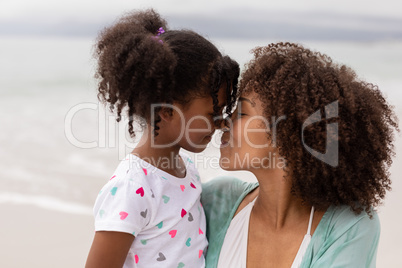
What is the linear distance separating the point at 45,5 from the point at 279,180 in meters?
9.23

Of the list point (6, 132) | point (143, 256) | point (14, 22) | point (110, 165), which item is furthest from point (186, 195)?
point (14, 22)

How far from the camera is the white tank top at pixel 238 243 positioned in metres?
1.82

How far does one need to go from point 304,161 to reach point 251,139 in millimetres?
199

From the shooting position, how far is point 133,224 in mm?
1707

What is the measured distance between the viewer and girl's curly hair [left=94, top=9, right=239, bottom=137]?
1862 mm

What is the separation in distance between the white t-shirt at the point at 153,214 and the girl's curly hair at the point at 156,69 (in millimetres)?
224

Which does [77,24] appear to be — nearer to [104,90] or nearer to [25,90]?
[25,90]

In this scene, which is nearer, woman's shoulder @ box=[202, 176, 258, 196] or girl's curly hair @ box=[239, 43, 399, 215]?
girl's curly hair @ box=[239, 43, 399, 215]

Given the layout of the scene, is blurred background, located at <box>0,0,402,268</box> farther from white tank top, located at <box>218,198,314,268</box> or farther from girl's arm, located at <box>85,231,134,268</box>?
girl's arm, located at <box>85,231,134,268</box>

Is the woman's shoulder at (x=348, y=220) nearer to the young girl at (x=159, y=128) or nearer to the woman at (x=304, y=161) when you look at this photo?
the woman at (x=304, y=161)

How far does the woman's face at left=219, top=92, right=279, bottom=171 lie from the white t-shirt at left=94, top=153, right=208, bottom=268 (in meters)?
0.23

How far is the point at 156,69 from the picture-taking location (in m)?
1.85

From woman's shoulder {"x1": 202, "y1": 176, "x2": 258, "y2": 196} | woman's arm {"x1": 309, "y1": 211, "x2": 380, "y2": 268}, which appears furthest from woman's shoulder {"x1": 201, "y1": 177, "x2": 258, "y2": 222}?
woman's arm {"x1": 309, "y1": 211, "x2": 380, "y2": 268}

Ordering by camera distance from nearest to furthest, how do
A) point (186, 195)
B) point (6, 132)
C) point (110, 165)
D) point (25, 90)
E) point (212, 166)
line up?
point (186, 195) → point (212, 166) → point (110, 165) → point (6, 132) → point (25, 90)
